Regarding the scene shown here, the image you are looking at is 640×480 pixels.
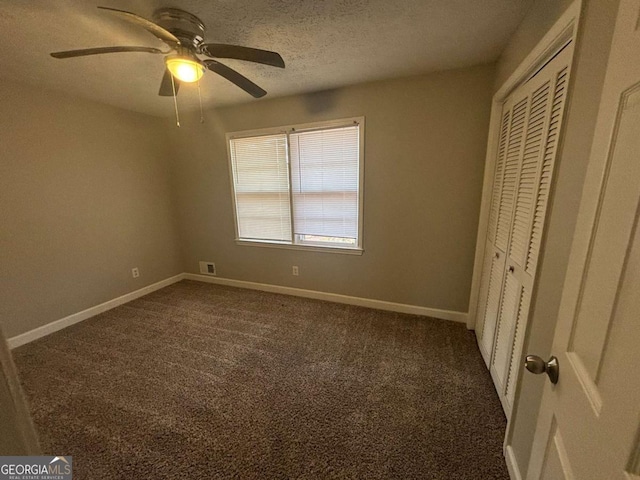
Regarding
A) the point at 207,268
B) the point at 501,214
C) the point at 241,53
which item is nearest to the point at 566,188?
the point at 501,214

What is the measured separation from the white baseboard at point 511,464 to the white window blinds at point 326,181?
2.00 meters

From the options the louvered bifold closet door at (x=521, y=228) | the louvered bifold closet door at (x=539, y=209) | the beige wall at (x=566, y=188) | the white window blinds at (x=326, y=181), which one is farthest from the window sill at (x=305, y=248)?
the beige wall at (x=566, y=188)

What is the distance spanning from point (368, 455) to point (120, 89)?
3658 millimetres

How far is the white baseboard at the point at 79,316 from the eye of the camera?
235 centimetres

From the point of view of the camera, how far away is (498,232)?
188 centimetres

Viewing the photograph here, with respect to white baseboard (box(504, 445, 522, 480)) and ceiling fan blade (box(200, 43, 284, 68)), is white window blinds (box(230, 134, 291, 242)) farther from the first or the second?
white baseboard (box(504, 445, 522, 480))

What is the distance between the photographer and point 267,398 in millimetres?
1715

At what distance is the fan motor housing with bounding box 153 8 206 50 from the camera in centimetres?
141

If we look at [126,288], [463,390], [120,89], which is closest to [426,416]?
[463,390]

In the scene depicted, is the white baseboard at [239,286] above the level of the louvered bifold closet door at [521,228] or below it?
below

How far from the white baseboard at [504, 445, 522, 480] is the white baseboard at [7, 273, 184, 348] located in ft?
10.8

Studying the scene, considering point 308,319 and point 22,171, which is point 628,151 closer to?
point 308,319
